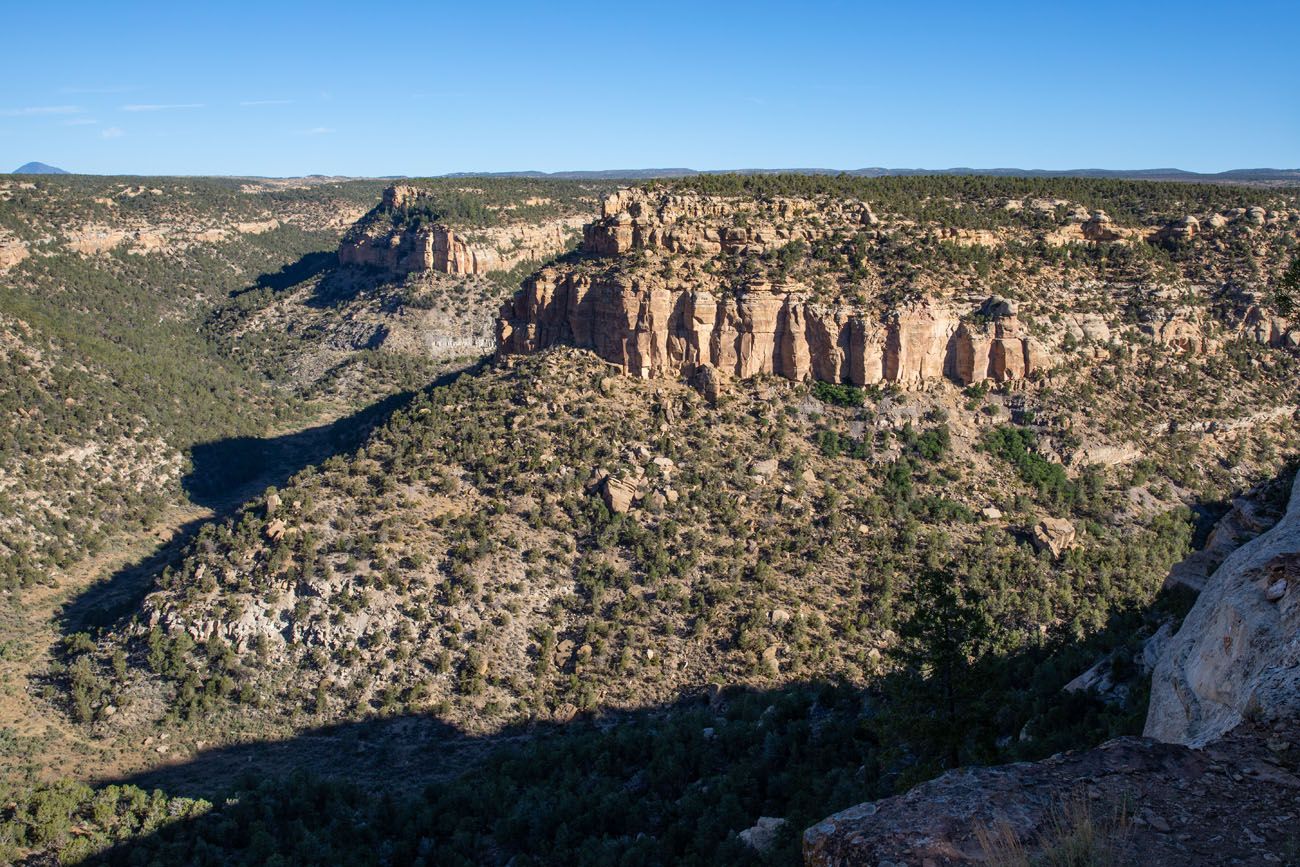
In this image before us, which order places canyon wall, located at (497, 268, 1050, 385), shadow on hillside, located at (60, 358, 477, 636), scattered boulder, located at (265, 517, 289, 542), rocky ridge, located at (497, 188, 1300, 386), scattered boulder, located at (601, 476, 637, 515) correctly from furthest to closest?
shadow on hillside, located at (60, 358, 477, 636)
rocky ridge, located at (497, 188, 1300, 386)
canyon wall, located at (497, 268, 1050, 385)
scattered boulder, located at (601, 476, 637, 515)
scattered boulder, located at (265, 517, 289, 542)

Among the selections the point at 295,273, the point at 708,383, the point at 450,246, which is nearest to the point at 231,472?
the point at 708,383

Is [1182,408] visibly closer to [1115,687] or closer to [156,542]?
[1115,687]

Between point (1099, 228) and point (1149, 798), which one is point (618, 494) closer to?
point (1149, 798)

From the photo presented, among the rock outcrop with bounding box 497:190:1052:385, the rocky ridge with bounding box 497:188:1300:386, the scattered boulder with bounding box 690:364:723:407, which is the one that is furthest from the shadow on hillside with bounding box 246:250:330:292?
the scattered boulder with bounding box 690:364:723:407

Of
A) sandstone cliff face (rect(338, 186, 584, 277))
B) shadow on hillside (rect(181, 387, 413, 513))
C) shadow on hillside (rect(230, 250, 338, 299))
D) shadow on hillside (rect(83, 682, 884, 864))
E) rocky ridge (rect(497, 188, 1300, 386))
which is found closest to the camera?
shadow on hillside (rect(83, 682, 884, 864))

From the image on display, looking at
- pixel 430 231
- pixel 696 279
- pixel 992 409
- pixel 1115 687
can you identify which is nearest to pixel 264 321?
pixel 430 231

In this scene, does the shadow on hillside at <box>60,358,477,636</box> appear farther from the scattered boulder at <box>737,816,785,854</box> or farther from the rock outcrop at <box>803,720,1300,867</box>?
the rock outcrop at <box>803,720,1300,867</box>
